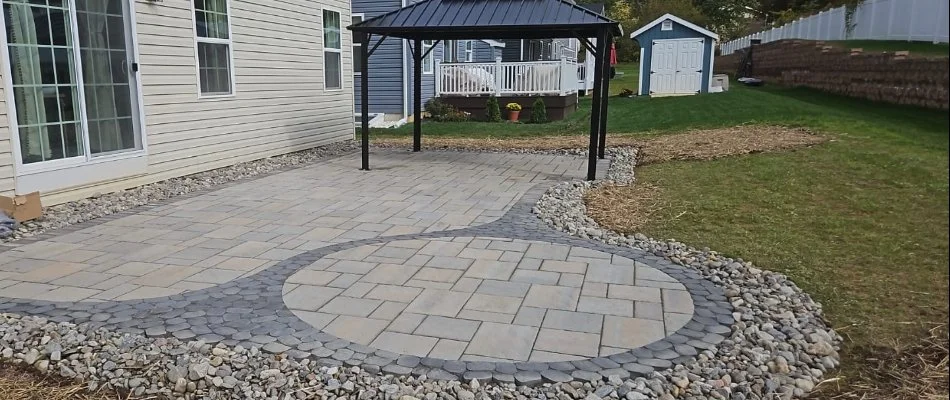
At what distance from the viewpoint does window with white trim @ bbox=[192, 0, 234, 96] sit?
25.5ft

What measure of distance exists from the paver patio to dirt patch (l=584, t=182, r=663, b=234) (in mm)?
626

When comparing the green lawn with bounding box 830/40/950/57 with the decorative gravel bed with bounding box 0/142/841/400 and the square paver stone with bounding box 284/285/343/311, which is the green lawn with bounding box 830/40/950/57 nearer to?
the decorative gravel bed with bounding box 0/142/841/400

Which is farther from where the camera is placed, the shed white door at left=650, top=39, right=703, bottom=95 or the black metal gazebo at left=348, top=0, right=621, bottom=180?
the shed white door at left=650, top=39, right=703, bottom=95

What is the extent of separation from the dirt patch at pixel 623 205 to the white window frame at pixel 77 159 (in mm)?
4740

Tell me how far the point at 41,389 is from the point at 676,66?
68.8 ft

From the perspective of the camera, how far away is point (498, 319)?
333cm

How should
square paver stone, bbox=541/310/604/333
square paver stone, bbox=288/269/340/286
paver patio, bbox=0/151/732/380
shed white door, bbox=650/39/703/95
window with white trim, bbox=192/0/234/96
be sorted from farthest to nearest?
shed white door, bbox=650/39/703/95, window with white trim, bbox=192/0/234/96, square paver stone, bbox=288/269/340/286, square paver stone, bbox=541/310/604/333, paver patio, bbox=0/151/732/380

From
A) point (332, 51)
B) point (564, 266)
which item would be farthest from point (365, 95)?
point (564, 266)

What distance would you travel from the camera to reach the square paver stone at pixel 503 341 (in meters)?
2.91

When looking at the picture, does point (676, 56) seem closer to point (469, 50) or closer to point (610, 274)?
point (469, 50)

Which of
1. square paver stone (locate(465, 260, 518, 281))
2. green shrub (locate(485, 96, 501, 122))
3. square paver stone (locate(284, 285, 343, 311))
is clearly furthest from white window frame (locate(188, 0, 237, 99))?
green shrub (locate(485, 96, 501, 122))

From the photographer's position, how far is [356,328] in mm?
3191

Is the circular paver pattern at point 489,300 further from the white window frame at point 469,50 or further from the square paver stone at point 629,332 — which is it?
the white window frame at point 469,50

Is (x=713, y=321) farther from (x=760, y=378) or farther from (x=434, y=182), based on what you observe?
(x=434, y=182)
